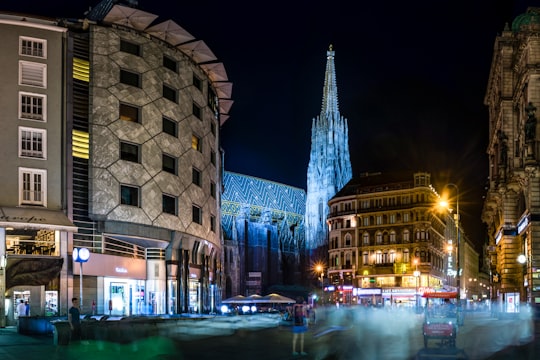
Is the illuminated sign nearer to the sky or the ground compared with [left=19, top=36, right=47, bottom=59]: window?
nearer to the ground

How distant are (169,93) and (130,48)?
5.34 metres

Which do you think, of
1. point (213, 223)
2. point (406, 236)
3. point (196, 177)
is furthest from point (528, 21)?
point (406, 236)

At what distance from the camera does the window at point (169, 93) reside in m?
61.0

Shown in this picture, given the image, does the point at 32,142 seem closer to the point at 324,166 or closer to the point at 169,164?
the point at 169,164

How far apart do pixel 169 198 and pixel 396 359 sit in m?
38.0

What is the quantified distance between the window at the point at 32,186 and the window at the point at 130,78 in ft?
34.4

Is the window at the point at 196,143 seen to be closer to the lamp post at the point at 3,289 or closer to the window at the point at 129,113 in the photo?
the window at the point at 129,113

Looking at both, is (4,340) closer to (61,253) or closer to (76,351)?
(76,351)

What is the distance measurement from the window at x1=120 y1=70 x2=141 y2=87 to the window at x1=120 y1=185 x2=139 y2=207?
26.4 feet

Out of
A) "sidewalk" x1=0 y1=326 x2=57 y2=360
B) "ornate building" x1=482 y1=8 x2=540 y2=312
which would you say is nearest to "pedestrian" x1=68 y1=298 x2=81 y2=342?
"sidewalk" x1=0 y1=326 x2=57 y2=360

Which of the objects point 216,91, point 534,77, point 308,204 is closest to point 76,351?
point 534,77

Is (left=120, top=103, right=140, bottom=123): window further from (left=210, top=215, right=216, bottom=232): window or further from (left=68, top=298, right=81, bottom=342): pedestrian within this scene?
Result: (left=68, top=298, right=81, bottom=342): pedestrian

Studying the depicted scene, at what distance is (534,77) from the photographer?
2371 inches

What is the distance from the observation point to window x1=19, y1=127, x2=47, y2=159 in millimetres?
49719
